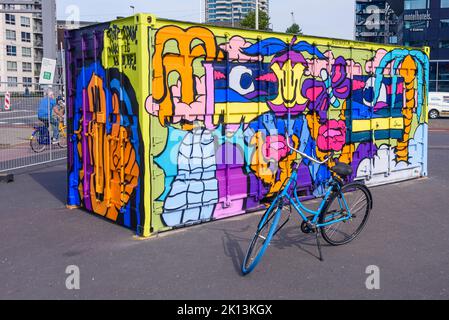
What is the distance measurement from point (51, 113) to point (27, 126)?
1038mm

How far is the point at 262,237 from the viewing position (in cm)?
560

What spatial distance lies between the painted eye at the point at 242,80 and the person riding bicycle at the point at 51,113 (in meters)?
7.72

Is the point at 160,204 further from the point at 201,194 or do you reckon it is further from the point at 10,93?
the point at 10,93

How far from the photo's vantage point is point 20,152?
1495 cm

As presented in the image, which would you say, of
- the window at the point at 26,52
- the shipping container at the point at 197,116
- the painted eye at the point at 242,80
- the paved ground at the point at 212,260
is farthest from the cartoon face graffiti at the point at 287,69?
the window at the point at 26,52

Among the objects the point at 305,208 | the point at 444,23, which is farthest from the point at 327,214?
the point at 444,23

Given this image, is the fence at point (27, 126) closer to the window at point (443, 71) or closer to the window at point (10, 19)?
the window at point (443, 71)

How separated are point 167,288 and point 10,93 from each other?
34.7 ft

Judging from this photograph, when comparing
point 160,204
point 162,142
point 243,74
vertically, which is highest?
point 243,74

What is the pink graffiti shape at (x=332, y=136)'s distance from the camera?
922 centimetres

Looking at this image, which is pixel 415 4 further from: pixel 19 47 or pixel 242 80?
pixel 242 80

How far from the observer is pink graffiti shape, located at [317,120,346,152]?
30.2 ft

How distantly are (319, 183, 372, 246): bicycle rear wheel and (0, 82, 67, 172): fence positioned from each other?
9058 mm

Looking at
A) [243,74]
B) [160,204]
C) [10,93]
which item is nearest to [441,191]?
[243,74]
